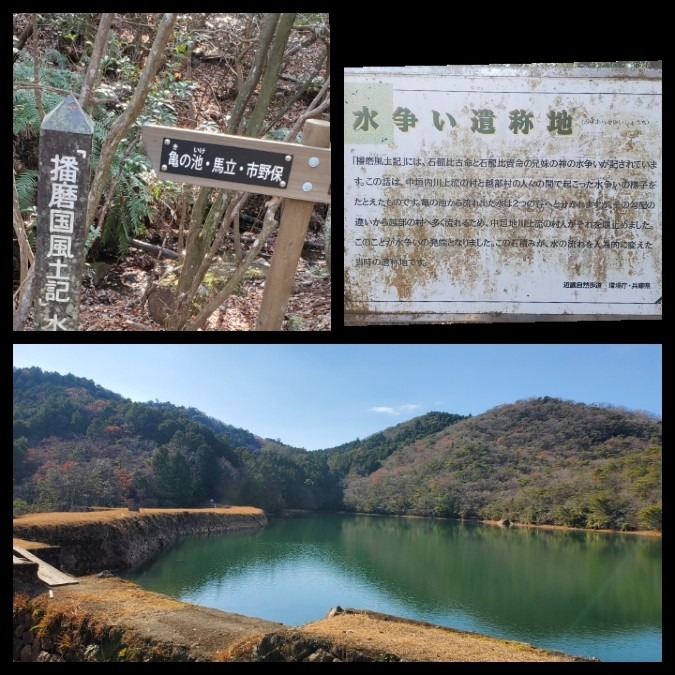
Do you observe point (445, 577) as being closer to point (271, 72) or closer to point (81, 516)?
point (81, 516)

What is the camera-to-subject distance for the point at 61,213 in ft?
14.0

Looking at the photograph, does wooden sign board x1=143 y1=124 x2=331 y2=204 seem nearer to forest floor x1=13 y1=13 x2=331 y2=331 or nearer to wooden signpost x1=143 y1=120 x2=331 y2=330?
wooden signpost x1=143 y1=120 x2=331 y2=330

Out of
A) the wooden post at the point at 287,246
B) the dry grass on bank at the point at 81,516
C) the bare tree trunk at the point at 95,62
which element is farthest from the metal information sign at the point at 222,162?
the dry grass on bank at the point at 81,516

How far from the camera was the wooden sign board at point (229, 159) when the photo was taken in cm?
425

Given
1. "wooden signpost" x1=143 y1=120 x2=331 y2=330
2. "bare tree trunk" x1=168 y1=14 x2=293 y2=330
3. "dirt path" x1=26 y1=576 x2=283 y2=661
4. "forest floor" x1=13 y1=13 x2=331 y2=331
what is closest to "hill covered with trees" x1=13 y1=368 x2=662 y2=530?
"dirt path" x1=26 y1=576 x2=283 y2=661

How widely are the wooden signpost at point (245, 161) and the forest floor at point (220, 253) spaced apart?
1.61 metres

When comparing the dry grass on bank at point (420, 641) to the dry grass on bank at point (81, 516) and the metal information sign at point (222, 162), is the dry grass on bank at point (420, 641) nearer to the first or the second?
the dry grass on bank at point (81, 516)

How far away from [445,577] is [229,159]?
292 centimetres

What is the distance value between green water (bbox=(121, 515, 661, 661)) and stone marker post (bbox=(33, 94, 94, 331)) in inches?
68.7

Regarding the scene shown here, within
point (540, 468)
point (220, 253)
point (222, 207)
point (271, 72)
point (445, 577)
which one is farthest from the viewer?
point (220, 253)

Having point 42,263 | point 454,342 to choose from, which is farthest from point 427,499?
point 42,263

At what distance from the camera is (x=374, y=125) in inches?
187

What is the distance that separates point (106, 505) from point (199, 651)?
1152 millimetres

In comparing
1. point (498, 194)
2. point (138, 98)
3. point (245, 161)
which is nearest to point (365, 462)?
point (498, 194)
